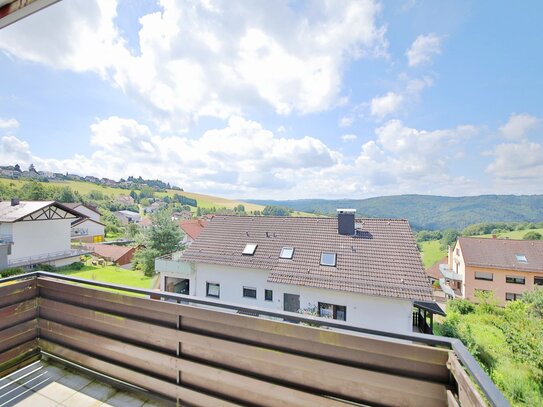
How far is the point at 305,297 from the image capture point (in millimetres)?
8727

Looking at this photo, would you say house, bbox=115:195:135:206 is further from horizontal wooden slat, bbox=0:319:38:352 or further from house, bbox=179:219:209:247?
horizontal wooden slat, bbox=0:319:38:352

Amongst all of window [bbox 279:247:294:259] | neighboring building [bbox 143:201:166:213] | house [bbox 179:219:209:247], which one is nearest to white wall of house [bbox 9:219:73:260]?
house [bbox 179:219:209:247]

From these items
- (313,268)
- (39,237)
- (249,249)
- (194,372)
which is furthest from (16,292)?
(39,237)

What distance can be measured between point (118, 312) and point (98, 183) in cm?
3997

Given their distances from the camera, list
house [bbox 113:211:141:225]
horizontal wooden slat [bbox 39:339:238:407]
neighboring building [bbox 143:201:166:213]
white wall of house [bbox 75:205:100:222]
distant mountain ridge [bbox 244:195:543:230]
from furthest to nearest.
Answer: distant mountain ridge [bbox 244:195:543:230] < neighboring building [bbox 143:201:166:213] < house [bbox 113:211:141:225] < white wall of house [bbox 75:205:100:222] < horizontal wooden slat [bbox 39:339:238:407]

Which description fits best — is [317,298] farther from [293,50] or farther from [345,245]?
[293,50]

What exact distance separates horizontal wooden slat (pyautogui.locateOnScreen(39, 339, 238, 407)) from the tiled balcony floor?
0.08 m

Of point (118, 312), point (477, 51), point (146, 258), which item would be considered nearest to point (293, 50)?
point (477, 51)

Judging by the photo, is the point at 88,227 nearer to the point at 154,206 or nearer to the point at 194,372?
the point at 154,206

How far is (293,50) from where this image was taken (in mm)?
6098

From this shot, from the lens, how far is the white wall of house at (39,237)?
16.6m

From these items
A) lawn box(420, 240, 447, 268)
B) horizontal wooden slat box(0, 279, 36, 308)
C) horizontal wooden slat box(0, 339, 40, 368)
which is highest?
horizontal wooden slat box(0, 279, 36, 308)

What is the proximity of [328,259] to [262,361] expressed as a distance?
8.66 meters

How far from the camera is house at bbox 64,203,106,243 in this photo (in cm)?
2752
